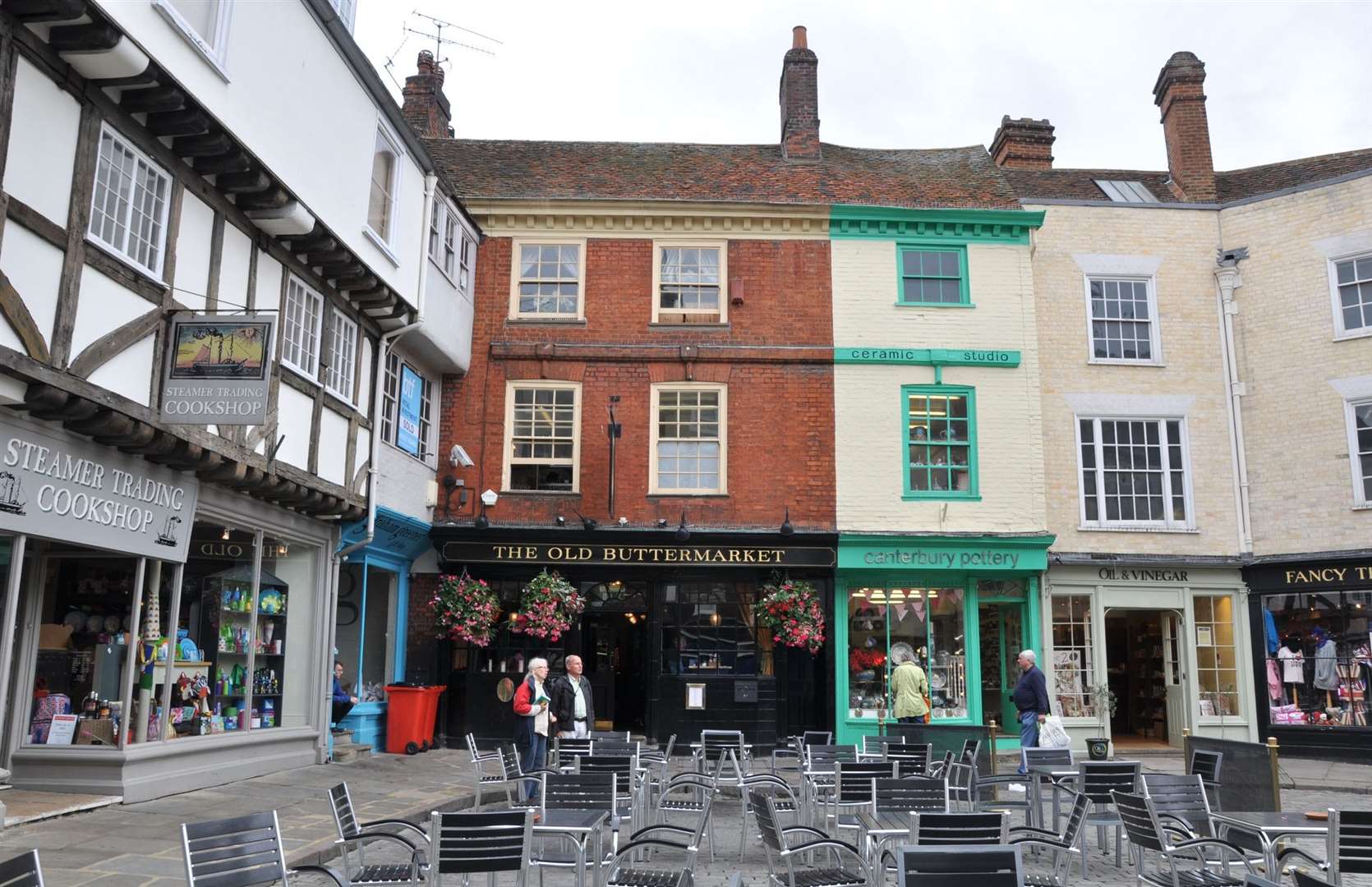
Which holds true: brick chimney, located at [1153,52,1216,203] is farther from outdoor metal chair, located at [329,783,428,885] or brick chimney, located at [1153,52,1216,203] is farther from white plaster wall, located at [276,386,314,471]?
outdoor metal chair, located at [329,783,428,885]

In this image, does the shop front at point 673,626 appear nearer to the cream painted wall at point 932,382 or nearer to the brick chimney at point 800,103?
the cream painted wall at point 932,382

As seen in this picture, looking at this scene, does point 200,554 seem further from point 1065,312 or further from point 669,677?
point 1065,312

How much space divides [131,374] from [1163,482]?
16429 millimetres

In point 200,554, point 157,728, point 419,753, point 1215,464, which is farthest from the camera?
point 1215,464

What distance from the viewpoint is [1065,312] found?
19.8 metres

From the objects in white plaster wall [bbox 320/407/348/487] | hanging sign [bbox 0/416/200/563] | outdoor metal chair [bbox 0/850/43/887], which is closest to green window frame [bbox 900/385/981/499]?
white plaster wall [bbox 320/407/348/487]

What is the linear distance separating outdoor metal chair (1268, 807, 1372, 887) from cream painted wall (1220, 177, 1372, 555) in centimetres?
1342

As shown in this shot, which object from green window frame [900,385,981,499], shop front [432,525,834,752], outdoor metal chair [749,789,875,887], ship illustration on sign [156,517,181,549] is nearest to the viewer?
outdoor metal chair [749,789,875,887]

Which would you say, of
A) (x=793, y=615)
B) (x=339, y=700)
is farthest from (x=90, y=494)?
(x=793, y=615)

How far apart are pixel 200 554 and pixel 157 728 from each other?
197cm

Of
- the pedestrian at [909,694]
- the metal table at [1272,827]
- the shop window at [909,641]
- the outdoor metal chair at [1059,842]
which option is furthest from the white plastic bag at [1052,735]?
the shop window at [909,641]

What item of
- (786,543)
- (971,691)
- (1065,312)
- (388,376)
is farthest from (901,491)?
(388,376)

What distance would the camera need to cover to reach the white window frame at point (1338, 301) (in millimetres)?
18891

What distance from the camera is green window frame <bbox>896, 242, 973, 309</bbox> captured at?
62.8 feet
